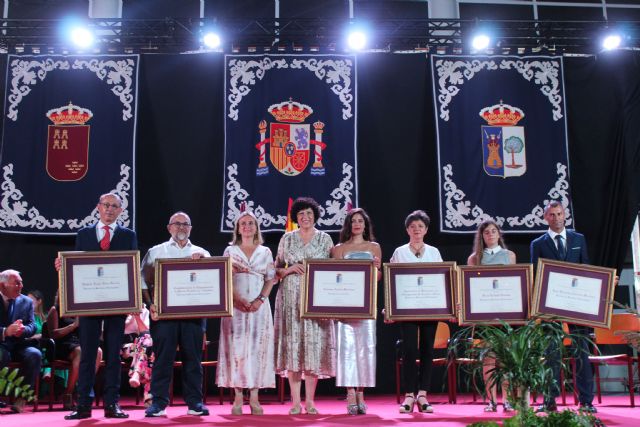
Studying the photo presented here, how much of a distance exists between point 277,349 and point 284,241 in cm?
85

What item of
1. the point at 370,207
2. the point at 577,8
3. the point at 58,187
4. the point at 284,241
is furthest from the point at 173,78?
the point at 577,8

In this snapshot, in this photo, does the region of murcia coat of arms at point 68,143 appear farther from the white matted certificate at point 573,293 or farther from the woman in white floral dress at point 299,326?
the white matted certificate at point 573,293

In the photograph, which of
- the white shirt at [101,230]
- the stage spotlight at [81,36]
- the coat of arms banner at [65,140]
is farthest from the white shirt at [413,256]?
the stage spotlight at [81,36]

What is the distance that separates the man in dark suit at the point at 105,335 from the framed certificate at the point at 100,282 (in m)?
0.17

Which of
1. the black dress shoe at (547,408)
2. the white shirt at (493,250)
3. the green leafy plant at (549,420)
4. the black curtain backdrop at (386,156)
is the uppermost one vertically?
the black curtain backdrop at (386,156)

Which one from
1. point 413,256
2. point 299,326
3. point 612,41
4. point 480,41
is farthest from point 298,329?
point 612,41

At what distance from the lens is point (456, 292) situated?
605 centimetres

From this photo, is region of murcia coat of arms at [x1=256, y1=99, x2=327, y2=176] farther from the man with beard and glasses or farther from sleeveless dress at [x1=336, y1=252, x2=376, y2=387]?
the man with beard and glasses

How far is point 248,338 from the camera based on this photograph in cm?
601

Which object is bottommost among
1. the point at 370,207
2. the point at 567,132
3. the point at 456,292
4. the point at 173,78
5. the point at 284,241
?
the point at 456,292

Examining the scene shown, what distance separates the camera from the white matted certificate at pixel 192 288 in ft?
18.8

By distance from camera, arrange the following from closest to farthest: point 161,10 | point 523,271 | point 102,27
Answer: point 523,271 → point 102,27 → point 161,10

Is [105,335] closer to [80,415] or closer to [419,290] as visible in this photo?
[80,415]

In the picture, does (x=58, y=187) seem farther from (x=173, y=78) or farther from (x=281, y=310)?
(x=281, y=310)
